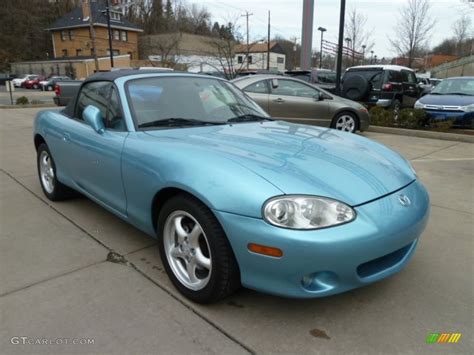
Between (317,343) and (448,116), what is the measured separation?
29.4ft

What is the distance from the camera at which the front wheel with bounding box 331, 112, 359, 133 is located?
352 inches

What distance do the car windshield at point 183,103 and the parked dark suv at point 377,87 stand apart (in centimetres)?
907

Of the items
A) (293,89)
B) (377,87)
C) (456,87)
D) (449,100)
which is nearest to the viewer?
(293,89)

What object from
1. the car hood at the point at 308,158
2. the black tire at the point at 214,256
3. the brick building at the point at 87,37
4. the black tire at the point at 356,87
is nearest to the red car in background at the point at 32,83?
the brick building at the point at 87,37

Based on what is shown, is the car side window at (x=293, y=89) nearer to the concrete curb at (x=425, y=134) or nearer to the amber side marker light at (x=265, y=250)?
the concrete curb at (x=425, y=134)

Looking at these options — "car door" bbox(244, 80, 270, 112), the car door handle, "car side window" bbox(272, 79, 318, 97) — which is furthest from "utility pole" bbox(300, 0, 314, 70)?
the car door handle

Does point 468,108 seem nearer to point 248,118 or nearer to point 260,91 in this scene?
point 260,91

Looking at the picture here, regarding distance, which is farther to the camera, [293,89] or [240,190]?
[293,89]

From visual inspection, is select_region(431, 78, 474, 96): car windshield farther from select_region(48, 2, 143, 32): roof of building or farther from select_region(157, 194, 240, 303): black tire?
select_region(48, 2, 143, 32): roof of building

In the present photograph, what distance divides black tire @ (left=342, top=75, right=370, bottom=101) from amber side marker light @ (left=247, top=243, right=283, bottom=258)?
35.5ft

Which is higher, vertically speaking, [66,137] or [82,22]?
[82,22]

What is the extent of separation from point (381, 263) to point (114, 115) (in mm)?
2338

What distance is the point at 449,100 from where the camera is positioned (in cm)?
962

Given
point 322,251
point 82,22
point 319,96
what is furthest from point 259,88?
point 82,22
